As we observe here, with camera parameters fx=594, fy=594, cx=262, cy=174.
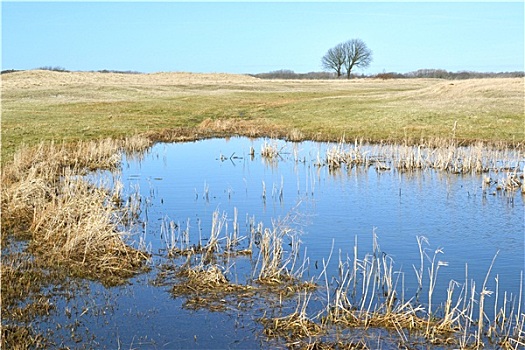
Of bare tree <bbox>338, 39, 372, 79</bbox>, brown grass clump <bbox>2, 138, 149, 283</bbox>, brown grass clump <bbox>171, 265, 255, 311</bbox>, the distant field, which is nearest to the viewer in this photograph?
brown grass clump <bbox>171, 265, 255, 311</bbox>

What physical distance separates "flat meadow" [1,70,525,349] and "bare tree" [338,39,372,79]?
10730cm

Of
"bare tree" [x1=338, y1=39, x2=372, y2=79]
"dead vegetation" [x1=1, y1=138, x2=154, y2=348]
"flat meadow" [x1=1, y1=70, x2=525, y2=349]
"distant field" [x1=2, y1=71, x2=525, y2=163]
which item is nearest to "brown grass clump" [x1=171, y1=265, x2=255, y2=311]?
"flat meadow" [x1=1, y1=70, x2=525, y2=349]

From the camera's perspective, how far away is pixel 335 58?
5369 inches

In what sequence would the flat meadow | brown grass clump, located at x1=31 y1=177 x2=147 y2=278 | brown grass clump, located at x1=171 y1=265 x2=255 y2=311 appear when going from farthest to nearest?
→ brown grass clump, located at x1=31 y1=177 x2=147 y2=278 → brown grass clump, located at x1=171 y1=265 x2=255 y2=311 → the flat meadow

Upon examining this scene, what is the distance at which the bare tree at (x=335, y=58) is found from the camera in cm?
13575

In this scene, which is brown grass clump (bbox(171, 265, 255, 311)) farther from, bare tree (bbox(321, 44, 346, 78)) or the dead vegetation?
bare tree (bbox(321, 44, 346, 78))

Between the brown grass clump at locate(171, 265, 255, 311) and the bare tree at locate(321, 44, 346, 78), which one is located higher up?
the bare tree at locate(321, 44, 346, 78)

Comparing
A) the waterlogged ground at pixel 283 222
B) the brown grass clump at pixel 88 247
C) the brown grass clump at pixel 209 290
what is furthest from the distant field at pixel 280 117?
the brown grass clump at pixel 209 290

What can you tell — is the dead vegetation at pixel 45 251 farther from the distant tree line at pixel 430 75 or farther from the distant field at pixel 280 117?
the distant tree line at pixel 430 75

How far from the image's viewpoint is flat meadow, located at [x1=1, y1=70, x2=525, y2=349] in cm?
875

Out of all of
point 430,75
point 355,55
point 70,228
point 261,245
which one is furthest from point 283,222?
point 430,75

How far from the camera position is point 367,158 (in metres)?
23.6

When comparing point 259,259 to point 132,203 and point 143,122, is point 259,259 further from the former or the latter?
point 143,122

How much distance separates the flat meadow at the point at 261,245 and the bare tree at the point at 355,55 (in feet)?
352
